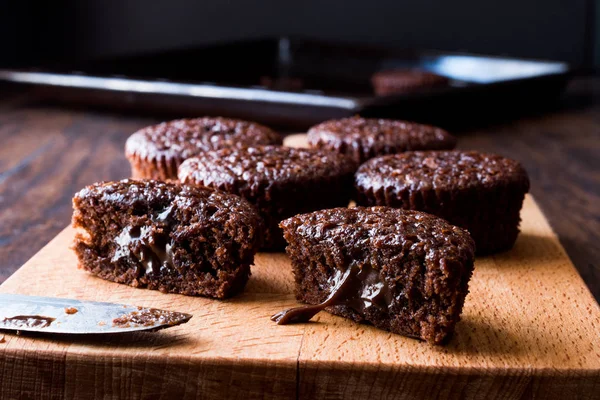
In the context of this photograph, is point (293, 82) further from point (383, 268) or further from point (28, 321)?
point (28, 321)

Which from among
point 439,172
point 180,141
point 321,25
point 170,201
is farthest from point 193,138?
point 321,25

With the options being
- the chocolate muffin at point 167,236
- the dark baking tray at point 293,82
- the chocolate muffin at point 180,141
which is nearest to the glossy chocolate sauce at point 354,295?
the chocolate muffin at point 167,236

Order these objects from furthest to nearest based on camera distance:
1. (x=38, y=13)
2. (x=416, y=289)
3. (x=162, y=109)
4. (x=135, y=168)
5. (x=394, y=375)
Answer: (x=38, y=13)
(x=162, y=109)
(x=135, y=168)
(x=416, y=289)
(x=394, y=375)

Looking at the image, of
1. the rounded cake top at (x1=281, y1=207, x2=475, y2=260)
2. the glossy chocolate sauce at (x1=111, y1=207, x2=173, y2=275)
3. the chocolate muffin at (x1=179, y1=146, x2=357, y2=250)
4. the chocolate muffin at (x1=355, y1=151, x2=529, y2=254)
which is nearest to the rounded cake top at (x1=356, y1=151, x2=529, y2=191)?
the chocolate muffin at (x1=355, y1=151, x2=529, y2=254)

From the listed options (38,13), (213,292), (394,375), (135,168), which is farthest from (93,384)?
(38,13)

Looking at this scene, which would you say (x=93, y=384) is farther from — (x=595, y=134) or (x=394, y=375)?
(x=595, y=134)

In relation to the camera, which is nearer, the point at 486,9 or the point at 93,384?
the point at 93,384
